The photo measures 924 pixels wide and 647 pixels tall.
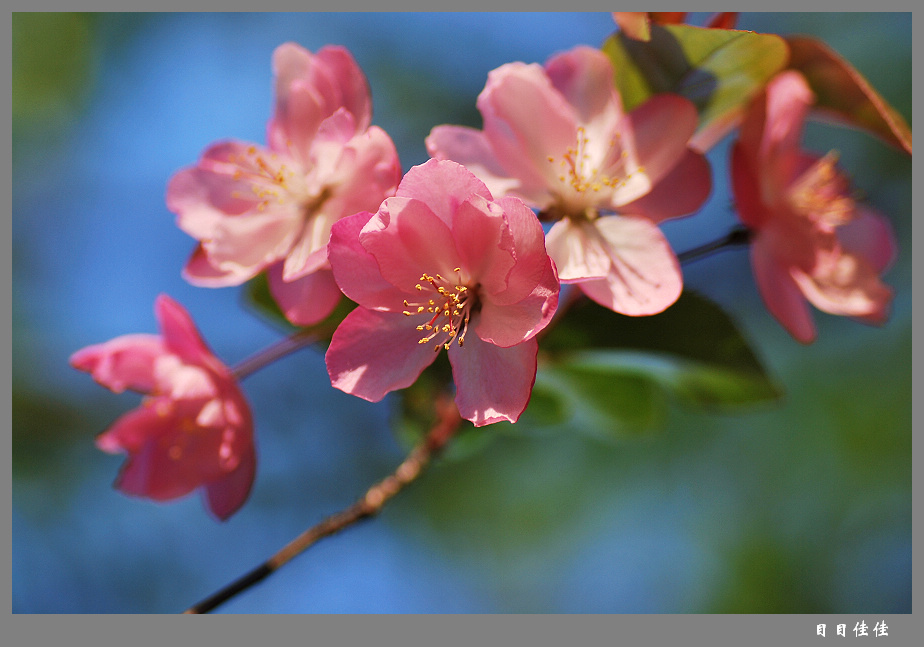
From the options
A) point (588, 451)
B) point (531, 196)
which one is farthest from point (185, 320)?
point (588, 451)

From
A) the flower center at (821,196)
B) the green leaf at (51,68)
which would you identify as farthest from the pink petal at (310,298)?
the green leaf at (51,68)

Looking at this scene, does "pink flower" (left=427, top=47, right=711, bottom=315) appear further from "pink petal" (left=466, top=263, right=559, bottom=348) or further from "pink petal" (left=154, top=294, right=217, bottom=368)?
"pink petal" (left=154, top=294, right=217, bottom=368)

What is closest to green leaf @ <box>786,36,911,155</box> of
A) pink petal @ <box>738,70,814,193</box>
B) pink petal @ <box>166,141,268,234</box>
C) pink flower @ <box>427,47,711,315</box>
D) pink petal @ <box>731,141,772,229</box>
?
pink petal @ <box>738,70,814,193</box>

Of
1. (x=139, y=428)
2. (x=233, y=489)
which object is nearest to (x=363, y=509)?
(x=233, y=489)

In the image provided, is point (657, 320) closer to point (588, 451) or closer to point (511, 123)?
point (511, 123)

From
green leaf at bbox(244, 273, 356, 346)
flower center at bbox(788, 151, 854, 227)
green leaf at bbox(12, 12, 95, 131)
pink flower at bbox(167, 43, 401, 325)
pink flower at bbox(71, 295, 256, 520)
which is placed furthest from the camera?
green leaf at bbox(12, 12, 95, 131)

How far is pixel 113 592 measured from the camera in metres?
2.51

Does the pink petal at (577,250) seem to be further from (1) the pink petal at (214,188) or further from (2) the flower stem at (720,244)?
(1) the pink petal at (214,188)

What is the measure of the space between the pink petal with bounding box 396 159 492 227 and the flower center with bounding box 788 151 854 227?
1.81 ft

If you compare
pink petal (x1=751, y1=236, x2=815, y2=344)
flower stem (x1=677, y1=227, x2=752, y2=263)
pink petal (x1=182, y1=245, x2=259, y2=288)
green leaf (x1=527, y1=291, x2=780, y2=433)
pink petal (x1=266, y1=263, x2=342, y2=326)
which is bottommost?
green leaf (x1=527, y1=291, x2=780, y2=433)

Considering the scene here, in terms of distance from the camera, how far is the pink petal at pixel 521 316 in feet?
1.94

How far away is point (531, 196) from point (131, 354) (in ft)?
1.79

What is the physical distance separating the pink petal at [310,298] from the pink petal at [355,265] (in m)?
0.10

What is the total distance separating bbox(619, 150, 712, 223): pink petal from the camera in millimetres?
750
